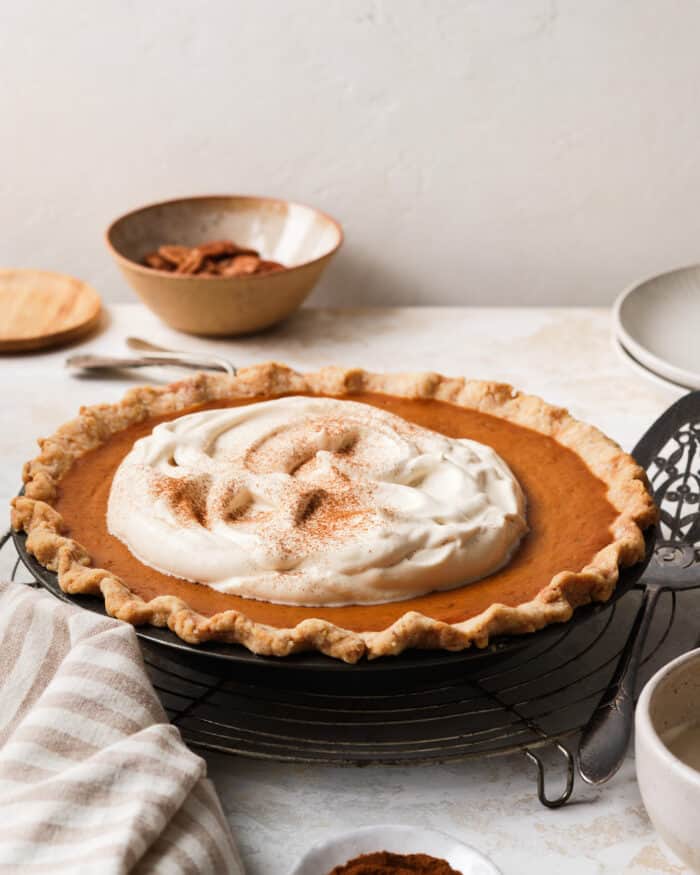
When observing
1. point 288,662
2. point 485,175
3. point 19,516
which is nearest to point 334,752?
point 288,662

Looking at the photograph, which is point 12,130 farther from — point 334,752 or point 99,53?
point 334,752

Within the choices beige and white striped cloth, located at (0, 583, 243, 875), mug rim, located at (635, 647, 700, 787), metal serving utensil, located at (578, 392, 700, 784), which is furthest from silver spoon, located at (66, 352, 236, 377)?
mug rim, located at (635, 647, 700, 787)

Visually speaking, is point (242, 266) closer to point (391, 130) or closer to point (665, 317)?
point (391, 130)

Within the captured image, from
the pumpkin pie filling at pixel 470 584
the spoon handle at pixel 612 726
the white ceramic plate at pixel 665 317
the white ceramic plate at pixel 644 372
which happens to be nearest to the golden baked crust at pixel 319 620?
the pumpkin pie filling at pixel 470 584

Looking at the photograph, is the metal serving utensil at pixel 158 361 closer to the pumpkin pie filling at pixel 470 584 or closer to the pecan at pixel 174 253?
the pecan at pixel 174 253

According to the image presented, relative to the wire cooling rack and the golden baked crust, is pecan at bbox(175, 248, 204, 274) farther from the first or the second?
the wire cooling rack

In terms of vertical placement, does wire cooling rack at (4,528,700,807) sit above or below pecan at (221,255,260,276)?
above
